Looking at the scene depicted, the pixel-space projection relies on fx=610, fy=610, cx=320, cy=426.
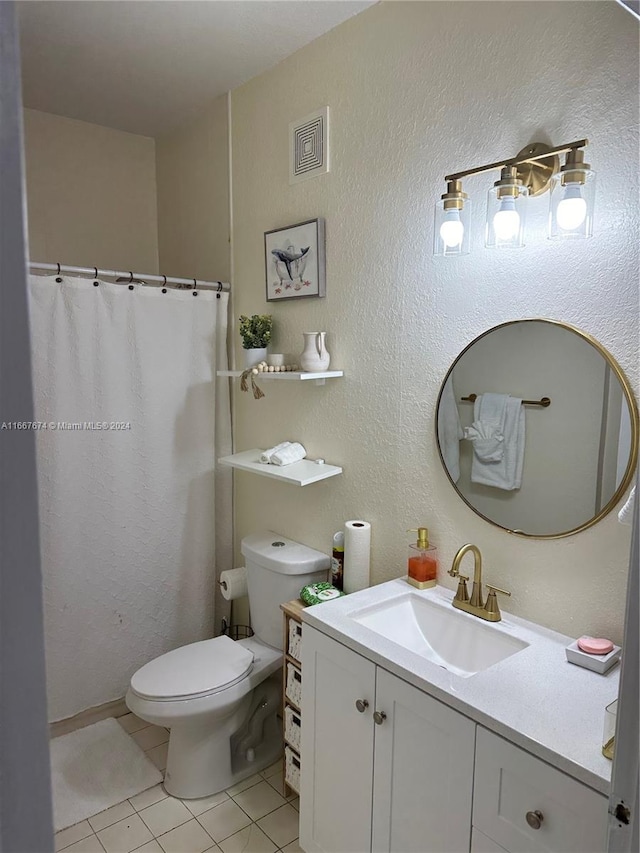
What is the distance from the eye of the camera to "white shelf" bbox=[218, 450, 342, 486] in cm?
202

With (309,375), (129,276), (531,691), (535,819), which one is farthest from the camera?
(129,276)

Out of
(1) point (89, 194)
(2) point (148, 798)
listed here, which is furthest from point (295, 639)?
(1) point (89, 194)

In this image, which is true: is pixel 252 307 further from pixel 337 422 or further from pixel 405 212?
pixel 405 212

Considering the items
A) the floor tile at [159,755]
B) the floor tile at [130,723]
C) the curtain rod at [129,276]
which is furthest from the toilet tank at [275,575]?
the curtain rod at [129,276]

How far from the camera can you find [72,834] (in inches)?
74.9

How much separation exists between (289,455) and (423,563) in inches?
25.8

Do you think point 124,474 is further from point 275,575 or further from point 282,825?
point 282,825

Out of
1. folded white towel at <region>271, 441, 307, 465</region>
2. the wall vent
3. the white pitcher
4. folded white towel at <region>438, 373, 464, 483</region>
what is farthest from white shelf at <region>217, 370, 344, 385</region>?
the wall vent

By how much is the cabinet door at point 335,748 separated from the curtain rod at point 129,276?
1482mm

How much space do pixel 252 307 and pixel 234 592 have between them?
3.80 ft

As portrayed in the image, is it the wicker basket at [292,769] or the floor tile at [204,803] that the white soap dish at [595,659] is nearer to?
the wicker basket at [292,769]

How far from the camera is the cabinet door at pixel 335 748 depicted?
1539 mm

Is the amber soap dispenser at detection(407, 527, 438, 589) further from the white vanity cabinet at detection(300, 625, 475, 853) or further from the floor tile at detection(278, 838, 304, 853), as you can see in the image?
the floor tile at detection(278, 838, 304, 853)

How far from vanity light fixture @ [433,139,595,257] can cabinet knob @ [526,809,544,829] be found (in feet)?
3.90
